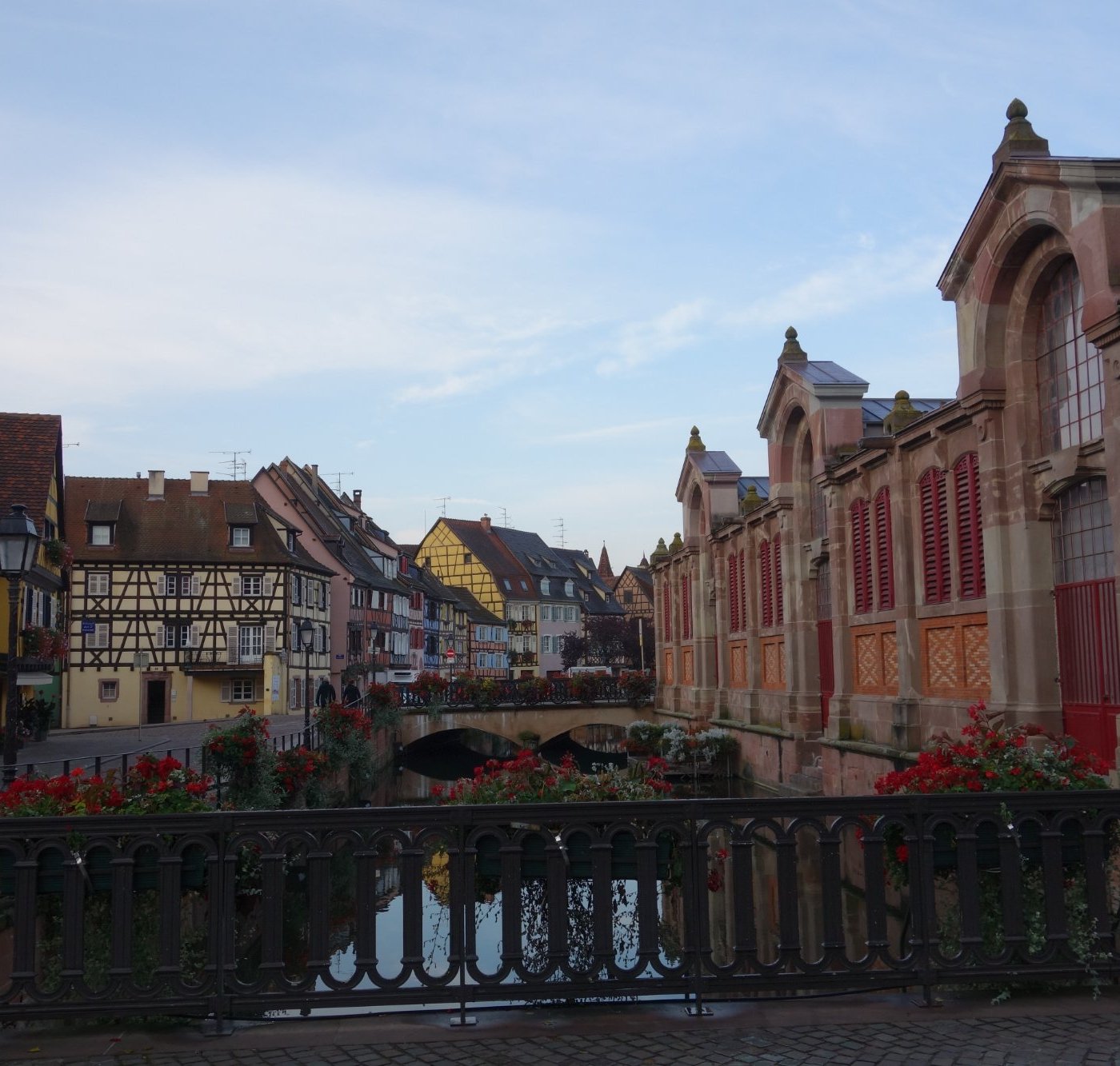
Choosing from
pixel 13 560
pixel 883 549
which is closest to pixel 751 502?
pixel 883 549

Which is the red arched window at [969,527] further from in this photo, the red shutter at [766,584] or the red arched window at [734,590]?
the red arched window at [734,590]

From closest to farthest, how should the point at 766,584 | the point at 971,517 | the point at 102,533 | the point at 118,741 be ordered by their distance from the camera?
the point at 971,517, the point at 766,584, the point at 118,741, the point at 102,533

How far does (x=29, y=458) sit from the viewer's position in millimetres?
35656

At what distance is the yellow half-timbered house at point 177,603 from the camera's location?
52406 mm

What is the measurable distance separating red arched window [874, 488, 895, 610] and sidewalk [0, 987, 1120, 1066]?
1560cm

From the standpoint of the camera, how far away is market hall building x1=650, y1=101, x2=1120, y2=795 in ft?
48.6

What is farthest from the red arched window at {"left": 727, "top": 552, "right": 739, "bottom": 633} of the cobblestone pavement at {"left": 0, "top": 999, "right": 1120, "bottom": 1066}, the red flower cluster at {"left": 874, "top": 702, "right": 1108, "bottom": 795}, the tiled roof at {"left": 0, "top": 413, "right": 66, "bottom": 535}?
the cobblestone pavement at {"left": 0, "top": 999, "right": 1120, "bottom": 1066}

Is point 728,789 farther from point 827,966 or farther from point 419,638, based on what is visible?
point 419,638

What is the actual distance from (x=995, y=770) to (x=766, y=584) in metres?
23.5

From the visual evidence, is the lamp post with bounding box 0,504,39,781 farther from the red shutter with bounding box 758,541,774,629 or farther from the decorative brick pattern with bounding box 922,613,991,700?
the red shutter with bounding box 758,541,774,629

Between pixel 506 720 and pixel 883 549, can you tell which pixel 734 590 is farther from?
pixel 506 720

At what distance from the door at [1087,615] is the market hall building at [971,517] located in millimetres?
31

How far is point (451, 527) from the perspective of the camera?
99.2 meters

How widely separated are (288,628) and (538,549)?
55.5 m
